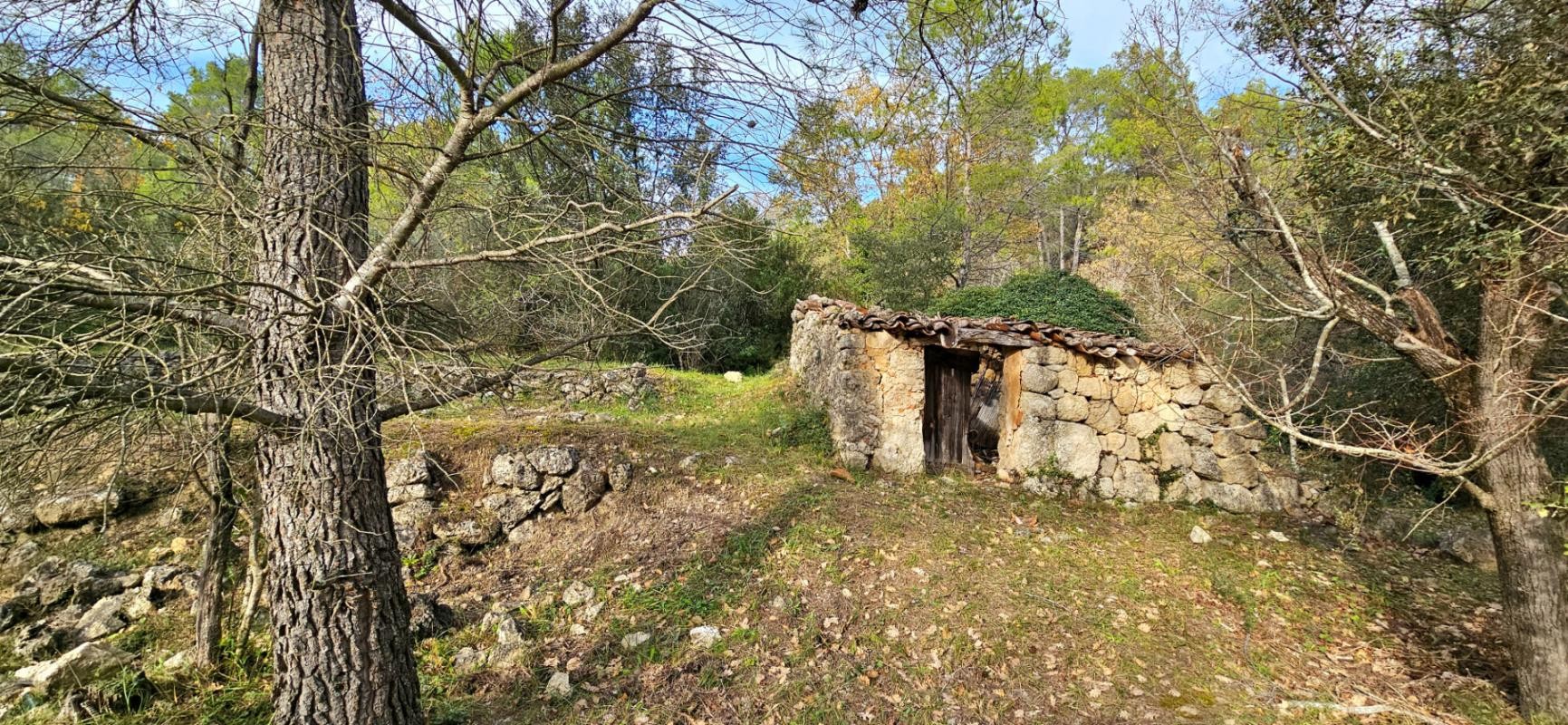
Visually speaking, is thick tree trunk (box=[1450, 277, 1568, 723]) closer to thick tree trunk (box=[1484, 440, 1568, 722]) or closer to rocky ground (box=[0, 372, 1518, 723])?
thick tree trunk (box=[1484, 440, 1568, 722])

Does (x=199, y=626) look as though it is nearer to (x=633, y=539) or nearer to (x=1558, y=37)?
(x=633, y=539)

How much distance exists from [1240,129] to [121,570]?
8551 mm

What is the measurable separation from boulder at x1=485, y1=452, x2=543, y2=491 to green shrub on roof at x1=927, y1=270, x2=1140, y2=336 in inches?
352

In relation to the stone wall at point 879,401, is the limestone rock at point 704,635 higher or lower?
lower

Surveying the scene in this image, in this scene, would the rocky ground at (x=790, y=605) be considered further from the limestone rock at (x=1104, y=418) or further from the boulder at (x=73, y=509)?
the limestone rock at (x=1104, y=418)

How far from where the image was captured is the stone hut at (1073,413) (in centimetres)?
662

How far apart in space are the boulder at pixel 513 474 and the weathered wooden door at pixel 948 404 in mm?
4636

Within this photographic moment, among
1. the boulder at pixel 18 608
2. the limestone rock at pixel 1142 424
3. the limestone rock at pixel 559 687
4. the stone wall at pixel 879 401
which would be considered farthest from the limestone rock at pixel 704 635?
the limestone rock at pixel 1142 424

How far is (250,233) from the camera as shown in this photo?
229cm

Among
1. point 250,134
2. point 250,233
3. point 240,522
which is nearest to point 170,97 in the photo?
point 250,134

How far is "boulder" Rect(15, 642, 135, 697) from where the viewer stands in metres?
3.10

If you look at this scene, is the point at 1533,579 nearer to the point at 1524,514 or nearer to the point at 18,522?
the point at 1524,514

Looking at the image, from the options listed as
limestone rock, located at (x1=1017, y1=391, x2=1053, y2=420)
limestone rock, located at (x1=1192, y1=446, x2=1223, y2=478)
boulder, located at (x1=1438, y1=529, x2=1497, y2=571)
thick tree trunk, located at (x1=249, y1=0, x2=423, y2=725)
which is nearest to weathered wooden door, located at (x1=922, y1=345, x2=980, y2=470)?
limestone rock, located at (x1=1017, y1=391, x2=1053, y2=420)

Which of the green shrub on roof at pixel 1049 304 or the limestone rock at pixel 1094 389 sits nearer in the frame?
the limestone rock at pixel 1094 389
